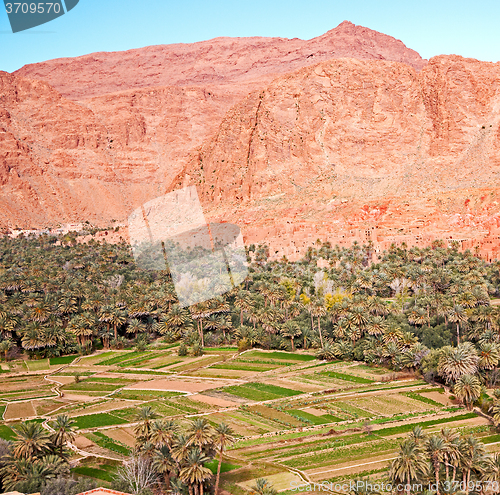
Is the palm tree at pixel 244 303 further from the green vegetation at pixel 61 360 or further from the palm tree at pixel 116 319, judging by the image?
the green vegetation at pixel 61 360

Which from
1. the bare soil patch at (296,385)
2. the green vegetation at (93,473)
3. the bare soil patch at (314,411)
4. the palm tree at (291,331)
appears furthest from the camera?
the palm tree at (291,331)

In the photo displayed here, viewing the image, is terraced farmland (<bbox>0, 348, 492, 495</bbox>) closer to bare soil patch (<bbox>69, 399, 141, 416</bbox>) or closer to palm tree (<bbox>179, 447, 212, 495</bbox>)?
bare soil patch (<bbox>69, 399, 141, 416</bbox>)

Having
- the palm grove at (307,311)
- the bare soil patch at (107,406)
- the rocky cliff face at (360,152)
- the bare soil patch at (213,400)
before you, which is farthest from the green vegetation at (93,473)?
the rocky cliff face at (360,152)

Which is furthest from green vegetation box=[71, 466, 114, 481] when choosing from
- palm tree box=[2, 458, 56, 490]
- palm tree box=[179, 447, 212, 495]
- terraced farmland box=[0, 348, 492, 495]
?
palm tree box=[179, 447, 212, 495]

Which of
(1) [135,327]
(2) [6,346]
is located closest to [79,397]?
(2) [6,346]

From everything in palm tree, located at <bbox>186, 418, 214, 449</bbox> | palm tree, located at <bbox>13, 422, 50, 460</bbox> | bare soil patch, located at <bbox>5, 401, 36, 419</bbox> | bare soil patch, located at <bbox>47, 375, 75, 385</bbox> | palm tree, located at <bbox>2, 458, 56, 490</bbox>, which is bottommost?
bare soil patch, located at <bbox>47, 375, 75, 385</bbox>

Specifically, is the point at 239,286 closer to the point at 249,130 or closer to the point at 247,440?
the point at 247,440
